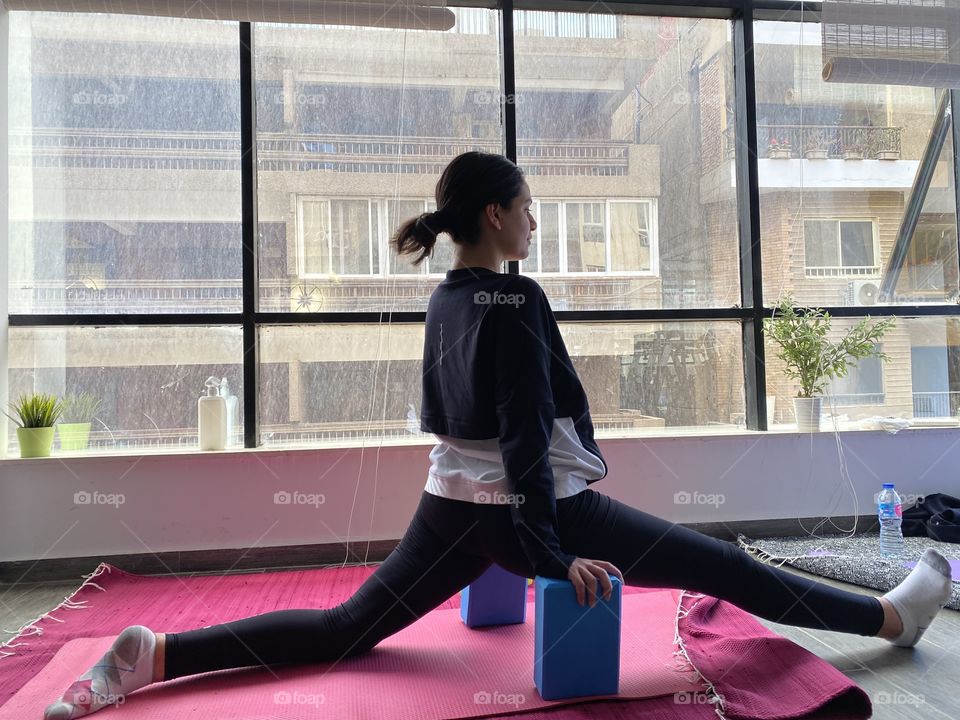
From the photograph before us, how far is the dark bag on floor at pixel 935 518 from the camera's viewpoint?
2.64m

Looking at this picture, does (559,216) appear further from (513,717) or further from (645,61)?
(513,717)

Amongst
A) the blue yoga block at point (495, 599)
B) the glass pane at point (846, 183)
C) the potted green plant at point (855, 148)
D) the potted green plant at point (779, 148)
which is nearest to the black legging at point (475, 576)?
the blue yoga block at point (495, 599)

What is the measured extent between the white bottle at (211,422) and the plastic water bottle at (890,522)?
2.54 meters

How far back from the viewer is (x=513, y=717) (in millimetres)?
1368

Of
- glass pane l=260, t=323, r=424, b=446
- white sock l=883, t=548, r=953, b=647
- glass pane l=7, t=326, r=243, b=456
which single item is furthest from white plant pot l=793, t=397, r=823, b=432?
glass pane l=7, t=326, r=243, b=456

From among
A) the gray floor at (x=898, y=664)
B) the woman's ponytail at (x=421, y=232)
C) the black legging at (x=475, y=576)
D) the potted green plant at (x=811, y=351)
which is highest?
the woman's ponytail at (x=421, y=232)

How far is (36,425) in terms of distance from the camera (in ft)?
8.25

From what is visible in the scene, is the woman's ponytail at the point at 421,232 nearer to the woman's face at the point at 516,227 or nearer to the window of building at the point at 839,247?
the woman's face at the point at 516,227

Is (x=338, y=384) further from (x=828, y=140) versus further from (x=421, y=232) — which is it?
(x=828, y=140)

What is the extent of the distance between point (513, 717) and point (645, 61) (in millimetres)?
2734

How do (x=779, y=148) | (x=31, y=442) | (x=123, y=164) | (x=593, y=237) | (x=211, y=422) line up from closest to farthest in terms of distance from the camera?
(x=31, y=442) < (x=211, y=422) < (x=123, y=164) < (x=593, y=237) < (x=779, y=148)

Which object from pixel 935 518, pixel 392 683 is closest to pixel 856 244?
pixel 935 518

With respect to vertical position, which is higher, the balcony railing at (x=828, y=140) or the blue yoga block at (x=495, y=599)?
the balcony railing at (x=828, y=140)

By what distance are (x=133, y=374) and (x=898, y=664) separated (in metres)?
2.71
